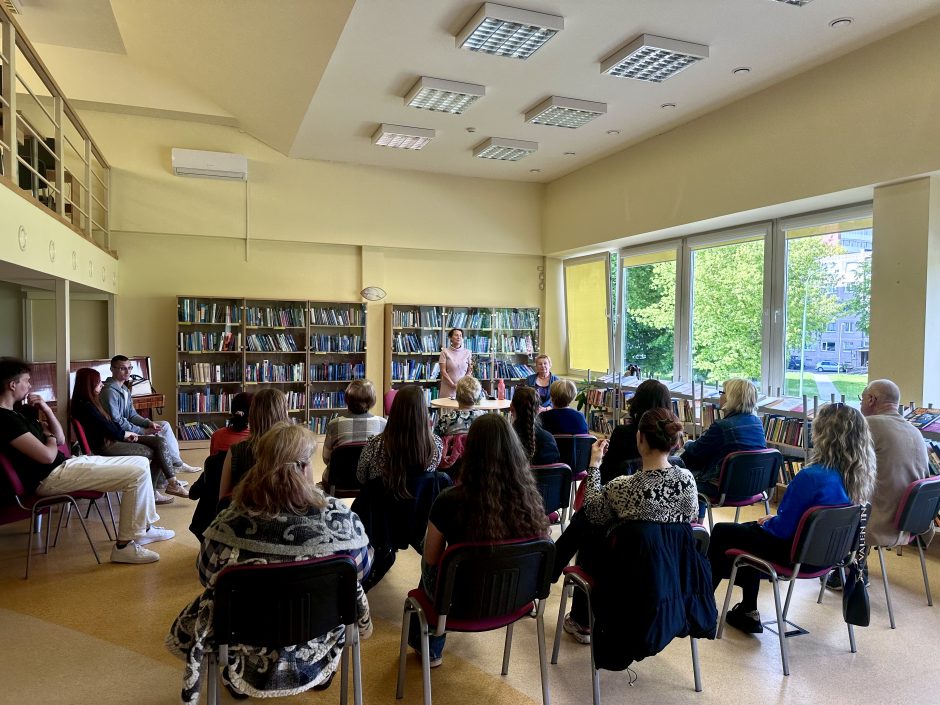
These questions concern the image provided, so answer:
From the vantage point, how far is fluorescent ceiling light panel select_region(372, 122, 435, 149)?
7.38m

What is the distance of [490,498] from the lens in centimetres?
239

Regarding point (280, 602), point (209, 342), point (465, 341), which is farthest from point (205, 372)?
point (280, 602)

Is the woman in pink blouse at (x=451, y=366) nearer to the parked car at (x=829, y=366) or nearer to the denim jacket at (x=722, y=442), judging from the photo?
the parked car at (x=829, y=366)

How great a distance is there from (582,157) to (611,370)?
3101 millimetres

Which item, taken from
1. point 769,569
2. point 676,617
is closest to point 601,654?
point 676,617

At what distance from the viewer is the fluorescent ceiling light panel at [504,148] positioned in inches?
311

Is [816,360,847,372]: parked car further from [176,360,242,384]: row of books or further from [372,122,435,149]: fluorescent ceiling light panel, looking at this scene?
A: [176,360,242,384]: row of books

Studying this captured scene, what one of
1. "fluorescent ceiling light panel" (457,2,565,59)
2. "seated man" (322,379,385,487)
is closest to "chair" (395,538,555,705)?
"seated man" (322,379,385,487)

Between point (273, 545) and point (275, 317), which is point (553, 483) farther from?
point (275, 317)

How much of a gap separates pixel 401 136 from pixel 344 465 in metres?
4.91

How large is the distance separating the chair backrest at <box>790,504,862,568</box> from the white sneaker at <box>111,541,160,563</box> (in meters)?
3.92

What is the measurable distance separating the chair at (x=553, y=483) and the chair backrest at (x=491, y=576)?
1268 mm

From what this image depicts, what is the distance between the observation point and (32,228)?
4.44 m

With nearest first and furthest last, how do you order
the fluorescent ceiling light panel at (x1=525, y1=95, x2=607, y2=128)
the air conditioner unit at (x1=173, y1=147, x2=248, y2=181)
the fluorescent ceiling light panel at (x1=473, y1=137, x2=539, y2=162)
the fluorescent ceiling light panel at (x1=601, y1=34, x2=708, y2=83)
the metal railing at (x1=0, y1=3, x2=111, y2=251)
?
the metal railing at (x1=0, y1=3, x2=111, y2=251) → the fluorescent ceiling light panel at (x1=601, y1=34, x2=708, y2=83) → the fluorescent ceiling light panel at (x1=525, y1=95, x2=607, y2=128) → the fluorescent ceiling light panel at (x1=473, y1=137, x2=539, y2=162) → the air conditioner unit at (x1=173, y1=147, x2=248, y2=181)
